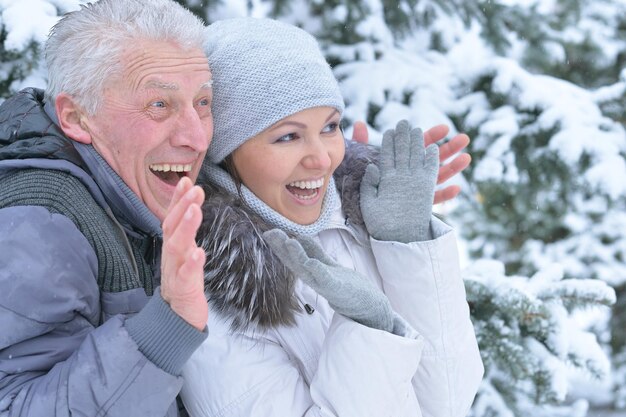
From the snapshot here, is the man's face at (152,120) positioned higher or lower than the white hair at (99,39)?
lower

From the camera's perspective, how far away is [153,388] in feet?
5.42

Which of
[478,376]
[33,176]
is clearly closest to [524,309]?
[478,376]

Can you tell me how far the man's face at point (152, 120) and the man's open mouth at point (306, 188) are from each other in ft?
1.17

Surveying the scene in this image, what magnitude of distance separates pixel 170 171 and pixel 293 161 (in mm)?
364

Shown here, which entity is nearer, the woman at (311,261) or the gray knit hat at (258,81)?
the woman at (311,261)

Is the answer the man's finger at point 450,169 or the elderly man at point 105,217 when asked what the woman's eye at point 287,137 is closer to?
the elderly man at point 105,217

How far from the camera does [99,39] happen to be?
194cm

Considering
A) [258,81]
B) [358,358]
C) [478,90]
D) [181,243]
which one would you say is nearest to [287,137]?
[258,81]

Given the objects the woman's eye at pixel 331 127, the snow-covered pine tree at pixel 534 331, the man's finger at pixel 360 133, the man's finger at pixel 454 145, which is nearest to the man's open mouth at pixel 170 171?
the woman's eye at pixel 331 127

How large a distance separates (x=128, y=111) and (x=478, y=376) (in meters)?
1.36

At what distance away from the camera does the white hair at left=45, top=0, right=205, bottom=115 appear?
1931 millimetres

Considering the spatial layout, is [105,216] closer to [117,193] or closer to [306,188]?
[117,193]

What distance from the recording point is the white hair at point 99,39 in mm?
1931

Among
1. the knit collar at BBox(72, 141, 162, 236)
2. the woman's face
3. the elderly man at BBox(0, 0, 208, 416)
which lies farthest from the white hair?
the woman's face
